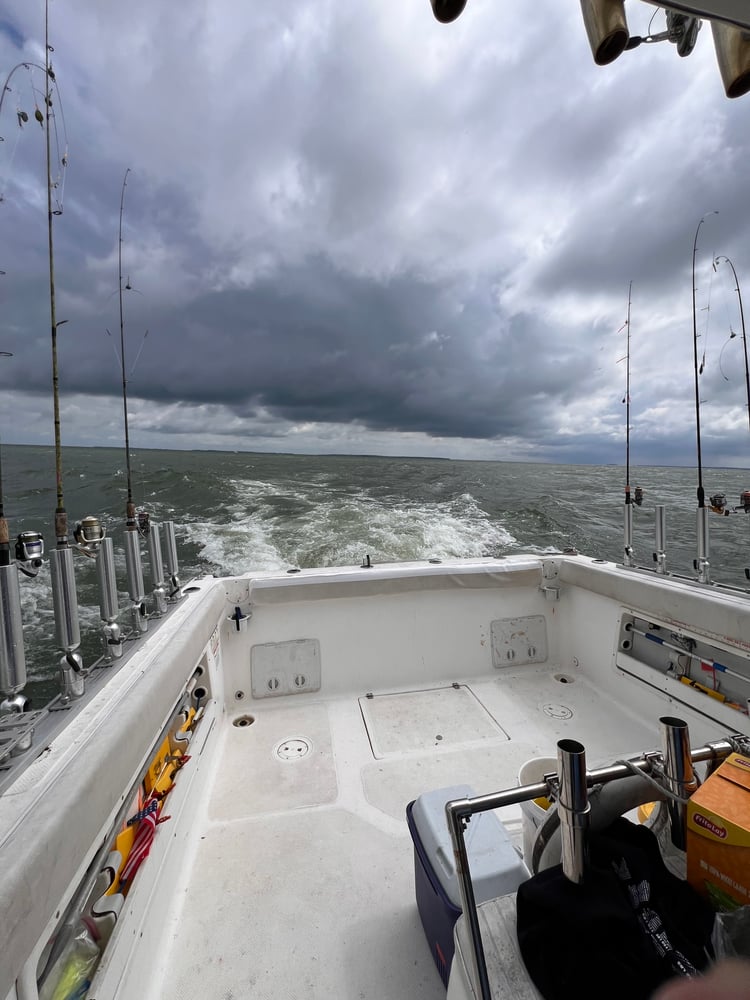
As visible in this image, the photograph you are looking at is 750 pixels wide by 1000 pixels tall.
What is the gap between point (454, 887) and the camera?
1.00 metres

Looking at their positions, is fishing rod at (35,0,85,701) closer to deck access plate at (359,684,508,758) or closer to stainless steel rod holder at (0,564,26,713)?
stainless steel rod holder at (0,564,26,713)

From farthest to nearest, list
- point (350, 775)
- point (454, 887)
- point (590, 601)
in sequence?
point (590, 601), point (350, 775), point (454, 887)

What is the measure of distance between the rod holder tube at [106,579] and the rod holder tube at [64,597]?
17 cm

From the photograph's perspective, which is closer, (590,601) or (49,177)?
(49,177)

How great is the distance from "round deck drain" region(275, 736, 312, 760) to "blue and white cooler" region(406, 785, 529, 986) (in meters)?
0.92

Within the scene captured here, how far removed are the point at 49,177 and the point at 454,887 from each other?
2.26 m

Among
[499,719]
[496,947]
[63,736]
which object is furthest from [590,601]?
[63,736]

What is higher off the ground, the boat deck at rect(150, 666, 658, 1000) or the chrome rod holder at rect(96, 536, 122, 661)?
the chrome rod holder at rect(96, 536, 122, 661)

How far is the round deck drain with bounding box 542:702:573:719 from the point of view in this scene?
90.0 inches

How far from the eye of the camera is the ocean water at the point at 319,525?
5398mm

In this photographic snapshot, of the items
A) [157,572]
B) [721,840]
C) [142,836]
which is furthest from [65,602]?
[721,840]

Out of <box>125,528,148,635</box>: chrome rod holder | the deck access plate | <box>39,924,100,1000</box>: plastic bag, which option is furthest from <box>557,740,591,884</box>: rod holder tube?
the deck access plate

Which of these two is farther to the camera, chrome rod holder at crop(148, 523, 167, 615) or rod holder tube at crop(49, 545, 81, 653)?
chrome rod holder at crop(148, 523, 167, 615)

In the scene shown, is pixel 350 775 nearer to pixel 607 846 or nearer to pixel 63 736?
pixel 63 736
